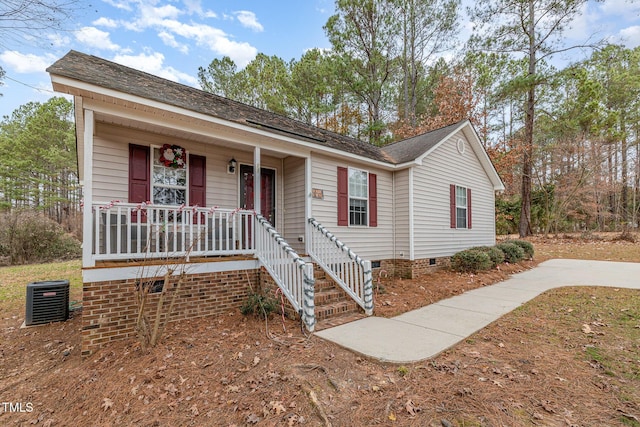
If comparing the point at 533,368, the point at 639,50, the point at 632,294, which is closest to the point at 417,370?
the point at 533,368

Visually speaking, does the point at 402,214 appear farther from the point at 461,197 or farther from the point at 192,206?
the point at 192,206

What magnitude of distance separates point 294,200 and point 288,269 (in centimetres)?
268

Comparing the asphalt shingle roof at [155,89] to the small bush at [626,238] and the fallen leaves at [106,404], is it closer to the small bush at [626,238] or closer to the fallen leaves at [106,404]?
the fallen leaves at [106,404]

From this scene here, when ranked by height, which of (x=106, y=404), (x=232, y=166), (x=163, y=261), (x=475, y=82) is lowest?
(x=106, y=404)

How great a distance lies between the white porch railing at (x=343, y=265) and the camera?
5500 mm

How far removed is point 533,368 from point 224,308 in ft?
15.3

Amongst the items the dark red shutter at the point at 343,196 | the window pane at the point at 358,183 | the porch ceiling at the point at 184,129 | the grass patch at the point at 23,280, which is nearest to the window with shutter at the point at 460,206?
the window pane at the point at 358,183

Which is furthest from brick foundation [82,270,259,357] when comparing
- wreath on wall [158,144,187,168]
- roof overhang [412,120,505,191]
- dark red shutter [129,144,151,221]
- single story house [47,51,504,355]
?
roof overhang [412,120,505,191]

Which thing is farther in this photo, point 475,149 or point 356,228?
point 475,149

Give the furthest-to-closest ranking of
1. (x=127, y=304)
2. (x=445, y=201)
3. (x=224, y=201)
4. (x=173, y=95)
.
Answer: (x=445, y=201), (x=224, y=201), (x=173, y=95), (x=127, y=304)

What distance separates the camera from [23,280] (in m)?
9.41

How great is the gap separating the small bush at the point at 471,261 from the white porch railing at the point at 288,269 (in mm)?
6422

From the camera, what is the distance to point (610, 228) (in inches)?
935

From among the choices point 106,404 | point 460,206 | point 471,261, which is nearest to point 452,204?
point 460,206
